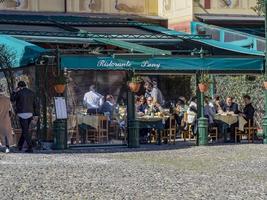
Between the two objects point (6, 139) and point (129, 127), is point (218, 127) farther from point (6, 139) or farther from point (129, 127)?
point (6, 139)

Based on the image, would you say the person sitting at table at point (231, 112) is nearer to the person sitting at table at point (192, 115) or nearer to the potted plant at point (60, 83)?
the person sitting at table at point (192, 115)

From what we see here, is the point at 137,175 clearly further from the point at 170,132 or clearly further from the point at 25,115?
the point at 170,132

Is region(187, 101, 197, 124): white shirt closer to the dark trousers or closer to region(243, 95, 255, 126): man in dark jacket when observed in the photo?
region(243, 95, 255, 126): man in dark jacket

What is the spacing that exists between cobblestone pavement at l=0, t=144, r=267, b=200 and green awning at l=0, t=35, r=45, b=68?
96.7 inches

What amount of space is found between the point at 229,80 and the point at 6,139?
11018mm

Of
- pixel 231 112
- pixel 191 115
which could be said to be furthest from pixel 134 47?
pixel 231 112

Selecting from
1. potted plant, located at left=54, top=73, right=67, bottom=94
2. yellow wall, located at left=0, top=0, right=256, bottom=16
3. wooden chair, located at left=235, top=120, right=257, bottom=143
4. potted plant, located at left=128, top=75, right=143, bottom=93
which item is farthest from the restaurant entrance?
yellow wall, located at left=0, top=0, right=256, bottom=16

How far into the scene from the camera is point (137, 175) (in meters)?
14.2

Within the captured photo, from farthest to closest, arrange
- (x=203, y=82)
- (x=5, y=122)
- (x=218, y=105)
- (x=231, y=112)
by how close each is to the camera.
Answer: (x=218, y=105), (x=231, y=112), (x=203, y=82), (x=5, y=122)

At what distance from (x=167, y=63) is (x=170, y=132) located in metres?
2.41

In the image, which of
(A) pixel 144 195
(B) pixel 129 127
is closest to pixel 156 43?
(B) pixel 129 127

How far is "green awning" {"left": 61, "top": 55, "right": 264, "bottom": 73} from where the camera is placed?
Result: 19.9 meters

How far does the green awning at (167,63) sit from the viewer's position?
19.9m

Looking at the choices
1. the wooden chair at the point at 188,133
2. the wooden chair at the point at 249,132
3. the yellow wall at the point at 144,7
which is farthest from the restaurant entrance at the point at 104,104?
the yellow wall at the point at 144,7
